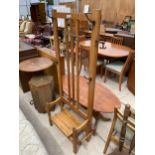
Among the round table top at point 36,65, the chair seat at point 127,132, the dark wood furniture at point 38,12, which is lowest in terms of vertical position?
the chair seat at point 127,132

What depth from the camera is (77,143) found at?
1722mm

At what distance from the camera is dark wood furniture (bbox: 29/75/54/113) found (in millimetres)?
2055

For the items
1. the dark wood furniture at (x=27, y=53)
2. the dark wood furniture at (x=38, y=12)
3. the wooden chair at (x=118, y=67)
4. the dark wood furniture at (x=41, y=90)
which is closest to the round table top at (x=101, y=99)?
the dark wood furniture at (x=41, y=90)

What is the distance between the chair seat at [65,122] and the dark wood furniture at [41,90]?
40cm

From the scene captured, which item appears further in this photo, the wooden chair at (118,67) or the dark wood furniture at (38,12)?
the dark wood furniture at (38,12)

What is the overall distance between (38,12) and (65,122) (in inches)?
238

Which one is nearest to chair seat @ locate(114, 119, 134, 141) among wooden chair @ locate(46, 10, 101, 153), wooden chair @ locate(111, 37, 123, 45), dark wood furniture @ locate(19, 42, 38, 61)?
wooden chair @ locate(46, 10, 101, 153)

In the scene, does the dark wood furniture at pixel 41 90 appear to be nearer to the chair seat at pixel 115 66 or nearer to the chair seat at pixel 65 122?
the chair seat at pixel 65 122

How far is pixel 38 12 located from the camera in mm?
6430

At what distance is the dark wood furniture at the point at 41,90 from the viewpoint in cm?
205

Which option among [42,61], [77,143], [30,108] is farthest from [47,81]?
[77,143]

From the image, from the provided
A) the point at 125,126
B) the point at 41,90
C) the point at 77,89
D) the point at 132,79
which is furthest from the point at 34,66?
the point at 132,79
